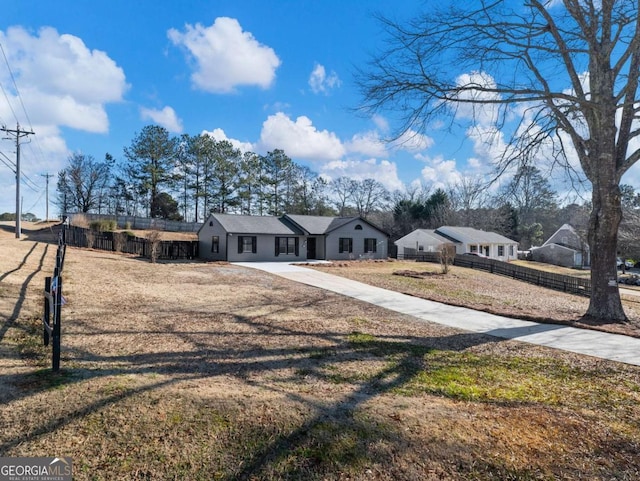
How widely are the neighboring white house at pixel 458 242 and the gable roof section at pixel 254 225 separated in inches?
484

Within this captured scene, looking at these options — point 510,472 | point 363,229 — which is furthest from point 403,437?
point 363,229

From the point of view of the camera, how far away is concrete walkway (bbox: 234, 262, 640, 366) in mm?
6748

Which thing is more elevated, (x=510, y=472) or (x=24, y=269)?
(x=24, y=269)

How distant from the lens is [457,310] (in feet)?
33.9

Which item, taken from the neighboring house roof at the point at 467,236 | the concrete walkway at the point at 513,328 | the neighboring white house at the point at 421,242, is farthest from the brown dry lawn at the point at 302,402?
the neighboring house roof at the point at 467,236

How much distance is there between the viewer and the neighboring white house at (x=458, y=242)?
35625 mm

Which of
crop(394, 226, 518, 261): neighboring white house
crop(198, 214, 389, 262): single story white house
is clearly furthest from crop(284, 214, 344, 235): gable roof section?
crop(394, 226, 518, 261): neighboring white house

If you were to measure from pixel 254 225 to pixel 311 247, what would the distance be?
15.7 feet

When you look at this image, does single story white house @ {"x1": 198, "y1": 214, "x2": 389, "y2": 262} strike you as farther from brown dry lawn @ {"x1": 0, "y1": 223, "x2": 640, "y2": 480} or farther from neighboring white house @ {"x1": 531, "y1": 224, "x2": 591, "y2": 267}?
neighboring white house @ {"x1": 531, "y1": 224, "x2": 591, "y2": 267}

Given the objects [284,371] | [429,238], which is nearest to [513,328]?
[284,371]

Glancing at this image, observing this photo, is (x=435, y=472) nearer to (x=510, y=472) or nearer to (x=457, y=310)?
(x=510, y=472)

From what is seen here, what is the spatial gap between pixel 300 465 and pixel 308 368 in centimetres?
244

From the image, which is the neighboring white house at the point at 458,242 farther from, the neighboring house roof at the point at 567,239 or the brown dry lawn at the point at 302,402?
the brown dry lawn at the point at 302,402

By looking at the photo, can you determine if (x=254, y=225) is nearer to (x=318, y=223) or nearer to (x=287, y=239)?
(x=287, y=239)
